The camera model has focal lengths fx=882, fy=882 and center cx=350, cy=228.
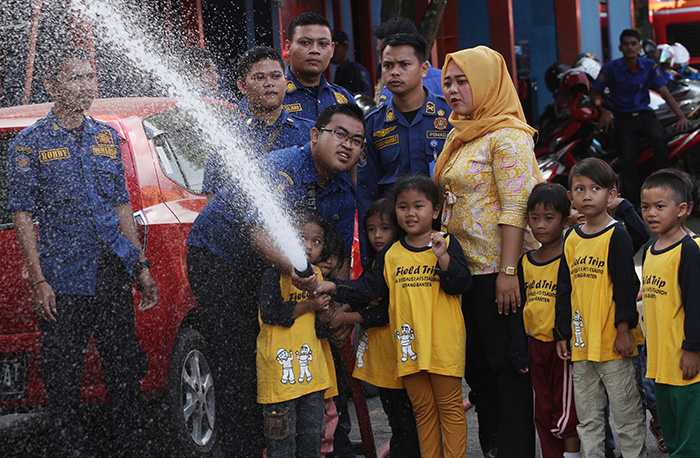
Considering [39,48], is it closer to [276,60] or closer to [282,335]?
[276,60]

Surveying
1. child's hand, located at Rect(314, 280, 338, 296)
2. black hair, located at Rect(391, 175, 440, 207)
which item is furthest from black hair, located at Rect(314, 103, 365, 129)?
child's hand, located at Rect(314, 280, 338, 296)

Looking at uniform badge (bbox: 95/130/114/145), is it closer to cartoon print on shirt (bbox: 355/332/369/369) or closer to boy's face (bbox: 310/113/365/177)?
boy's face (bbox: 310/113/365/177)

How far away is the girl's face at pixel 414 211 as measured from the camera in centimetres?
398

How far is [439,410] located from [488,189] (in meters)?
1.03

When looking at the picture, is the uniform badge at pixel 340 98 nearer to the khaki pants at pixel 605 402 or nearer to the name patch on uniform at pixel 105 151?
the name patch on uniform at pixel 105 151

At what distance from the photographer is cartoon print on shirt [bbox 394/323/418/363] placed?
12.9ft

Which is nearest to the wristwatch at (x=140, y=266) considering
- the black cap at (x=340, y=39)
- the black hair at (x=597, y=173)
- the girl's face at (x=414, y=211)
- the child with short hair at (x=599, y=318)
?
the girl's face at (x=414, y=211)

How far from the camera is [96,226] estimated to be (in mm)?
4316

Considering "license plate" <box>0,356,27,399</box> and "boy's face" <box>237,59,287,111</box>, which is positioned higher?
"boy's face" <box>237,59,287,111</box>

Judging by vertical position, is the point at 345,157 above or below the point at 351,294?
above

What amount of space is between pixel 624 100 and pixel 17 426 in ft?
26.4

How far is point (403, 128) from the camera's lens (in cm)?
448

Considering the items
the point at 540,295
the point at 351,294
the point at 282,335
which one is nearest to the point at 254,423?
the point at 282,335

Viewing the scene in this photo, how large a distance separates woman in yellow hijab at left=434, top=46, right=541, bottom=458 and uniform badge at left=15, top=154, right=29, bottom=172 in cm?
197
